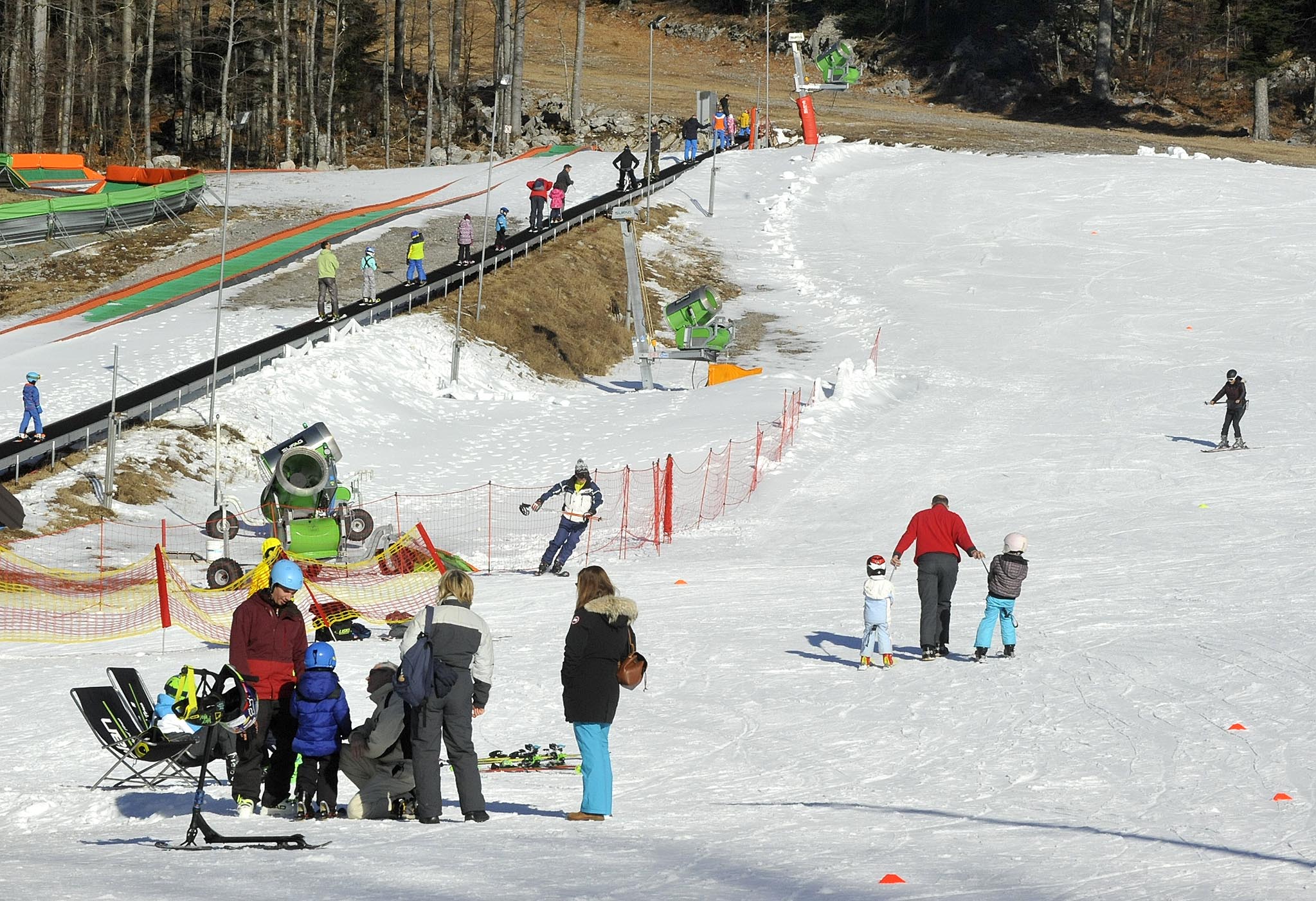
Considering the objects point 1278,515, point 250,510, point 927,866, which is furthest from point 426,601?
point 1278,515

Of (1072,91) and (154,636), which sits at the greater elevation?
(1072,91)

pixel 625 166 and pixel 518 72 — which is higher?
pixel 518 72

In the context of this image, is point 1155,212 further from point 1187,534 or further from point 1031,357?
point 1187,534

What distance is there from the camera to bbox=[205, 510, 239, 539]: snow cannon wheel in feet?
68.7

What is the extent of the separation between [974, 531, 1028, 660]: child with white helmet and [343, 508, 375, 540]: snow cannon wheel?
10281 mm

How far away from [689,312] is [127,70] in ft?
109

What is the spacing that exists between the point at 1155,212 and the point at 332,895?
44483 mm

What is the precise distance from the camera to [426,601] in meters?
16.9

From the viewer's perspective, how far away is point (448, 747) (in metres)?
8.43

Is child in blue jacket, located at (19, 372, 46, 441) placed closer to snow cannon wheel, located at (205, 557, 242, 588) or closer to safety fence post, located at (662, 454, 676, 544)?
snow cannon wheel, located at (205, 557, 242, 588)

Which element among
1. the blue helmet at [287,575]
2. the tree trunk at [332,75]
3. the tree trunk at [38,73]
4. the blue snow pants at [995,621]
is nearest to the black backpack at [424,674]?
the blue helmet at [287,575]

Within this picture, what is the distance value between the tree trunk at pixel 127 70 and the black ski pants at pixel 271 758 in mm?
52090

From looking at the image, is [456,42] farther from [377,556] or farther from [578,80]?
[377,556]

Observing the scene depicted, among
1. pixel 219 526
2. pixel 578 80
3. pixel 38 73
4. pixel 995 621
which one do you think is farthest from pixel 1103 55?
pixel 995 621
